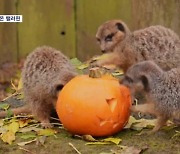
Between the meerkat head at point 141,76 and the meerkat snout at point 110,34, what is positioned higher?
the meerkat snout at point 110,34

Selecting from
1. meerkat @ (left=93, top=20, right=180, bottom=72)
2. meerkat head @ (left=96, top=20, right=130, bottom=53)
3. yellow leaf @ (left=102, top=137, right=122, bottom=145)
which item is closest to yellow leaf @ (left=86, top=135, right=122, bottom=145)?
yellow leaf @ (left=102, top=137, right=122, bottom=145)

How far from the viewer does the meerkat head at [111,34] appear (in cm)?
661

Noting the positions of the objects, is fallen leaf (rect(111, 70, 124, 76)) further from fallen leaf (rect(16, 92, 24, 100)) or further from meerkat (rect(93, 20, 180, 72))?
fallen leaf (rect(16, 92, 24, 100))

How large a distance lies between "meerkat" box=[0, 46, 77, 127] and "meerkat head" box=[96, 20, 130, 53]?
907mm

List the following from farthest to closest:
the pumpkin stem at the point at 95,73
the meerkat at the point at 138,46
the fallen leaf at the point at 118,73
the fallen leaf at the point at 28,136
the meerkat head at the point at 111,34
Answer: the fallen leaf at the point at 118,73
the meerkat head at the point at 111,34
the meerkat at the point at 138,46
the fallen leaf at the point at 28,136
the pumpkin stem at the point at 95,73

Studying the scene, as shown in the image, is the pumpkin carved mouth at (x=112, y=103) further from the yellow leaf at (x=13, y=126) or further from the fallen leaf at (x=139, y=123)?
the yellow leaf at (x=13, y=126)

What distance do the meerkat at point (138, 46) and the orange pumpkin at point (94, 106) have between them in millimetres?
1125

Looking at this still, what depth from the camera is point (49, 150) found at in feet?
16.7

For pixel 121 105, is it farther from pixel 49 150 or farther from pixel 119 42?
pixel 119 42

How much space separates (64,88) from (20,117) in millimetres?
797

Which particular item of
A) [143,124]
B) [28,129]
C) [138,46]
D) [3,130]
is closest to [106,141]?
[143,124]

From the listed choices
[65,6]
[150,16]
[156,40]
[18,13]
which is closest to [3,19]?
[18,13]

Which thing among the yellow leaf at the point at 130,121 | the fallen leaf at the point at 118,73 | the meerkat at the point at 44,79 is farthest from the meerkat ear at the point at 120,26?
the yellow leaf at the point at 130,121

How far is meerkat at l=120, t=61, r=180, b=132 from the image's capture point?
5.16m
